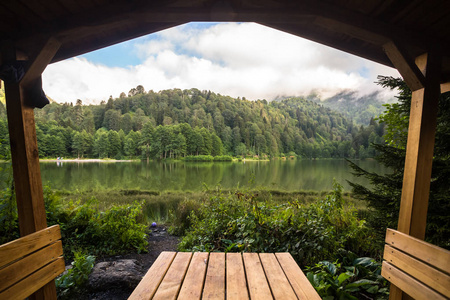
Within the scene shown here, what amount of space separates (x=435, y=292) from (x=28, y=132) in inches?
117

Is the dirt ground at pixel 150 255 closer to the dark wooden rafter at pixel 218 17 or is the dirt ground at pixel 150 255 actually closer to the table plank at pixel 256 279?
the table plank at pixel 256 279

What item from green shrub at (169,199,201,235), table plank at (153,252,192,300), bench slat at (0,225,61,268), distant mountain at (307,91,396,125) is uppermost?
distant mountain at (307,91,396,125)

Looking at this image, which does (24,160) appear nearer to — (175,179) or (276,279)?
(276,279)

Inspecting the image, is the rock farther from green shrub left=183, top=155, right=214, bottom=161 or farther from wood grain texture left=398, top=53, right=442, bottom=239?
green shrub left=183, top=155, right=214, bottom=161

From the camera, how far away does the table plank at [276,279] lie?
1.38m

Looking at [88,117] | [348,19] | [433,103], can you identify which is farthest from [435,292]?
[88,117]

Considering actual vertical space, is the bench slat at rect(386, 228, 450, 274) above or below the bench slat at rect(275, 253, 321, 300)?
above

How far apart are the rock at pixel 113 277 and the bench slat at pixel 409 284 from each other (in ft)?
9.31

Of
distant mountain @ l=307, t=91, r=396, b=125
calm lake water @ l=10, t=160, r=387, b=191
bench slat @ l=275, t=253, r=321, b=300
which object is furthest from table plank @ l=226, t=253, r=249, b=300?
distant mountain @ l=307, t=91, r=396, b=125

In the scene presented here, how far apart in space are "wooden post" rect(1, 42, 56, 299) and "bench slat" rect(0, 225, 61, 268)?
0.10m

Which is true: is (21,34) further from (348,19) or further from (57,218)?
(57,218)

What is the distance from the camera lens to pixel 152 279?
60.1 inches

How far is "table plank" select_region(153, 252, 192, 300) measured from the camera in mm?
1361

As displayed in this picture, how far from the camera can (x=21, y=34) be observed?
1.70 metres
